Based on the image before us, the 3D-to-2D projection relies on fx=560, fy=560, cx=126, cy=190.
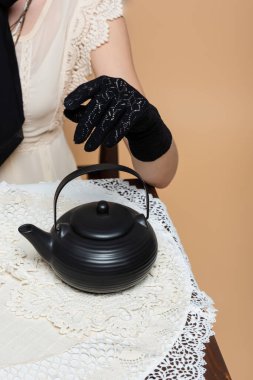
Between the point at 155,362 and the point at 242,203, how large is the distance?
4.37ft

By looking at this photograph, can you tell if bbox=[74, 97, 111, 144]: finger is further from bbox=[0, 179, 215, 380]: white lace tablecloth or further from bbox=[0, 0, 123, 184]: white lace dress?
bbox=[0, 0, 123, 184]: white lace dress

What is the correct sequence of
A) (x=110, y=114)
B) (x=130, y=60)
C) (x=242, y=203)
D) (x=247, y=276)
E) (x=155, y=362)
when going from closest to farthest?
1. (x=155, y=362)
2. (x=110, y=114)
3. (x=130, y=60)
4. (x=247, y=276)
5. (x=242, y=203)

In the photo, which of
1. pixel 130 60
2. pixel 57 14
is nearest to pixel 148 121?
pixel 130 60

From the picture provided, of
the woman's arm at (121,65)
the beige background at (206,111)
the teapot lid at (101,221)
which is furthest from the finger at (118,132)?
the beige background at (206,111)

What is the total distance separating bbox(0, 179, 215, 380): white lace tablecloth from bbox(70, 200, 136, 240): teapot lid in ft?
0.25

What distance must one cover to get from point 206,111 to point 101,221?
134cm

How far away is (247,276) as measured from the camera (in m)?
1.64

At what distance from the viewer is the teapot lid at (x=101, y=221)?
64cm

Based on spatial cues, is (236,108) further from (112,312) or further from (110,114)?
(112,312)

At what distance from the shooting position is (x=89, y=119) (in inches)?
29.2

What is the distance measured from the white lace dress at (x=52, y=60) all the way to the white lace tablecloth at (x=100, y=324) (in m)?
0.42

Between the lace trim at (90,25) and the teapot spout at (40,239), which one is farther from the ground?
the lace trim at (90,25)

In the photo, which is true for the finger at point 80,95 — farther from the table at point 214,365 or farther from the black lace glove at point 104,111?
the table at point 214,365

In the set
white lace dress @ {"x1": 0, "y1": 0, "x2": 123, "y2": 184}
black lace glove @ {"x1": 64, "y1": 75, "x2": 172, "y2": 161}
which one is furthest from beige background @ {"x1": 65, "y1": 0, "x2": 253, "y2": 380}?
black lace glove @ {"x1": 64, "y1": 75, "x2": 172, "y2": 161}
